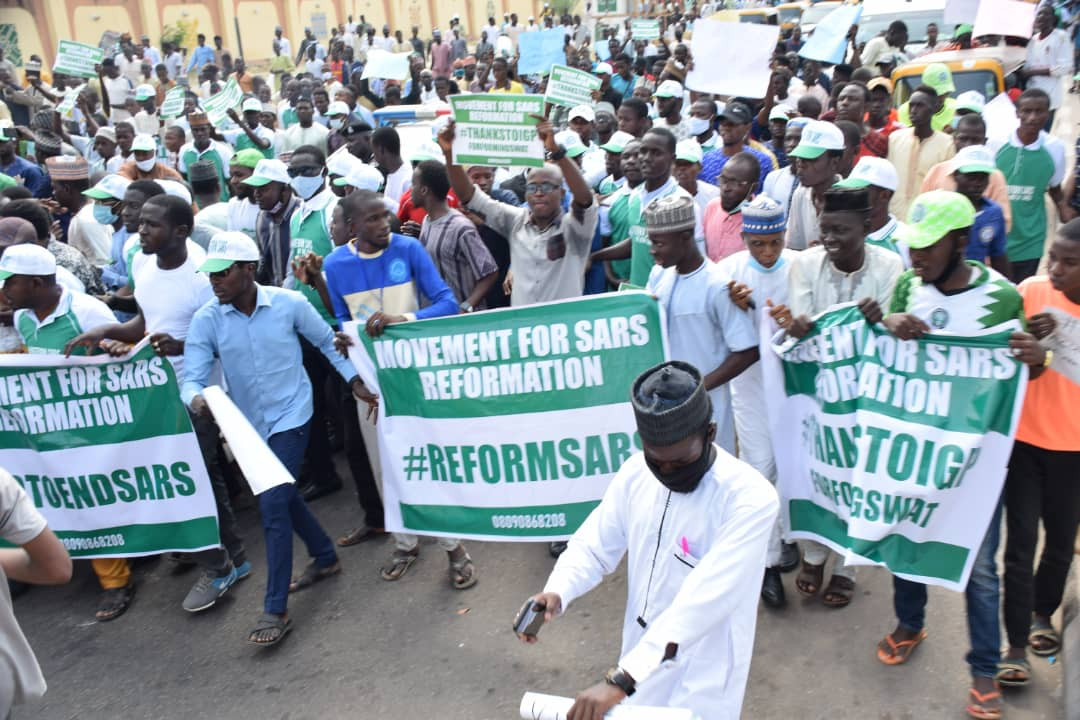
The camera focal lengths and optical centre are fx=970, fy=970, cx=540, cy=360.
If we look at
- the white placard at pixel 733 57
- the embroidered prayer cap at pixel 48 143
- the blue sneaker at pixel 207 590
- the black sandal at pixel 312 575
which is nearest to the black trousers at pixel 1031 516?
the black sandal at pixel 312 575

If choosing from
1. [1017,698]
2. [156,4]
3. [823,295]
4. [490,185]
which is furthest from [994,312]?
[156,4]

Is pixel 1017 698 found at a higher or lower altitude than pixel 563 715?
lower

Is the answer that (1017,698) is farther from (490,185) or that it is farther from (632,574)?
(490,185)

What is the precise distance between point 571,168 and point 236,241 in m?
2.00

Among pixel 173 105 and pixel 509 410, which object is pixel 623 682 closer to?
pixel 509 410

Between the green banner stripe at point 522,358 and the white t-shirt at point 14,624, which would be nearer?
the white t-shirt at point 14,624

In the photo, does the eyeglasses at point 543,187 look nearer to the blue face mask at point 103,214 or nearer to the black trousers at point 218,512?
the black trousers at point 218,512

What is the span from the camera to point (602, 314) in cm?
495

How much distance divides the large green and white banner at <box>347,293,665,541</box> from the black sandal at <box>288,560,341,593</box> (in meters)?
0.62

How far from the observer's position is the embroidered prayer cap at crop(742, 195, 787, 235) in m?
4.74

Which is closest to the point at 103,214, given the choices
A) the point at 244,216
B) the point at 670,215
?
the point at 244,216

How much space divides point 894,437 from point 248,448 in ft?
10.2

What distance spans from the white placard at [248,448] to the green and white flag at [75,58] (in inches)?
498

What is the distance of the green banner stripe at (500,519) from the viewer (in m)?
5.11
